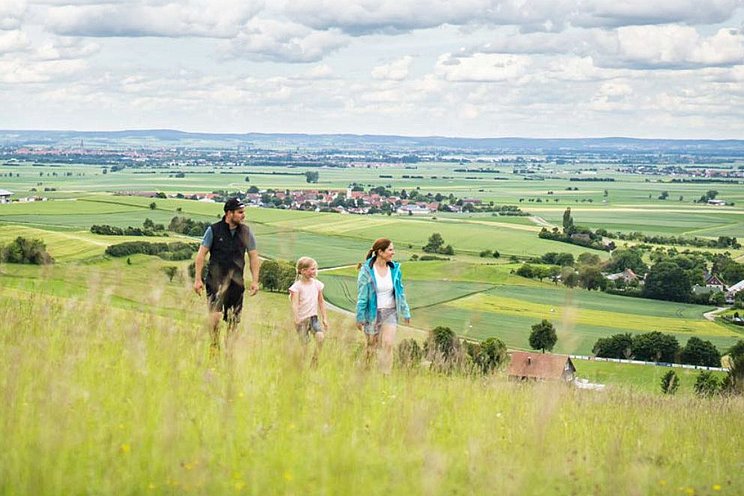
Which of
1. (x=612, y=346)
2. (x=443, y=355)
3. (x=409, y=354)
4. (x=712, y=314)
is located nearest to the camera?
(x=443, y=355)

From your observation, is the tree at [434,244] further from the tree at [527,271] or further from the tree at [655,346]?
the tree at [655,346]

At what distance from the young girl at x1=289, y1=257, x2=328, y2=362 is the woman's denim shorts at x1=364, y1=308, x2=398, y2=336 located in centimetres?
49

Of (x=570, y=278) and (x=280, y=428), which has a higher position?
(x=570, y=278)

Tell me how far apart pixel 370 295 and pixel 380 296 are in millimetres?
112

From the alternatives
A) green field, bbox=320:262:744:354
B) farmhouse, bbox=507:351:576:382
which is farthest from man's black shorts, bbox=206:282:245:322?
green field, bbox=320:262:744:354

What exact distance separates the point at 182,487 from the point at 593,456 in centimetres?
279

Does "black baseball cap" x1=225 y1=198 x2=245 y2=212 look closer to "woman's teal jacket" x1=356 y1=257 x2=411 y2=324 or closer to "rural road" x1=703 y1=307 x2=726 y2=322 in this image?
"woman's teal jacket" x1=356 y1=257 x2=411 y2=324

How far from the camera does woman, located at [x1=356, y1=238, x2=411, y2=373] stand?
9.88 metres

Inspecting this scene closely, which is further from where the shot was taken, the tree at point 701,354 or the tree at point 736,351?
the tree at point 701,354

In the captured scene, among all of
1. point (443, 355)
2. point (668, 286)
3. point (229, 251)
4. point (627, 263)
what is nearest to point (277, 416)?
point (443, 355)

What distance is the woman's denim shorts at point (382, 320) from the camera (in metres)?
9.87

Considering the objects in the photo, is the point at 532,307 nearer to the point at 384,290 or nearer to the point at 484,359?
the point at 484,359

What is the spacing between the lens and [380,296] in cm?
994

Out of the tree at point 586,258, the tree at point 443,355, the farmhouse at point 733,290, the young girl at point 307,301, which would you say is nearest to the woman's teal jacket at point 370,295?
the young girl at point 307,301
